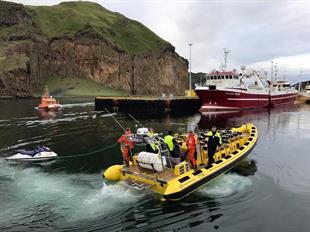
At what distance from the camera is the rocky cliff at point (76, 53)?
426ft

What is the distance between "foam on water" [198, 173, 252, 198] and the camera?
15899mm

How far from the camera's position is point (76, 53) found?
156875 mm

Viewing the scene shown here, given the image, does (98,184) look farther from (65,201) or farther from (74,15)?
(74,15)

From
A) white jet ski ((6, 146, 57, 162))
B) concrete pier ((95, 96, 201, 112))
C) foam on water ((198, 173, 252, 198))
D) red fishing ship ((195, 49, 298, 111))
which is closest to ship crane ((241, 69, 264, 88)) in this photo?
red fishing ship ((195, 49, 298, 111))

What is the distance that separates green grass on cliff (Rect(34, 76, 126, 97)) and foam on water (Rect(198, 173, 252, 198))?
410 feet

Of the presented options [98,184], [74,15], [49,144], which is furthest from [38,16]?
[98,184]

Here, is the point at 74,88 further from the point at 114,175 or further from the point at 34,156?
the point at 114,175

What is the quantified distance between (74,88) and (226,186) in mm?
133597

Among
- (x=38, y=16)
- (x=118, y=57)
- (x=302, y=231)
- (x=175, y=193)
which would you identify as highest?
(x=38, y=16)

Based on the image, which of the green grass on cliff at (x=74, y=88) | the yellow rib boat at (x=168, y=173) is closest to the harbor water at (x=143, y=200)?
the yellow rib boat at (x=168, y=173)

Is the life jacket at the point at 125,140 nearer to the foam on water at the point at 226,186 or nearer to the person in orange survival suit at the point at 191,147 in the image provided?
the person in orange survival suit at the point at 191,147

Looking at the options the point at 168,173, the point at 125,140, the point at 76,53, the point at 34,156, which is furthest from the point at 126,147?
the point at 76,53

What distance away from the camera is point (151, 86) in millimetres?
180375

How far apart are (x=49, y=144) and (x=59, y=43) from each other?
137m
